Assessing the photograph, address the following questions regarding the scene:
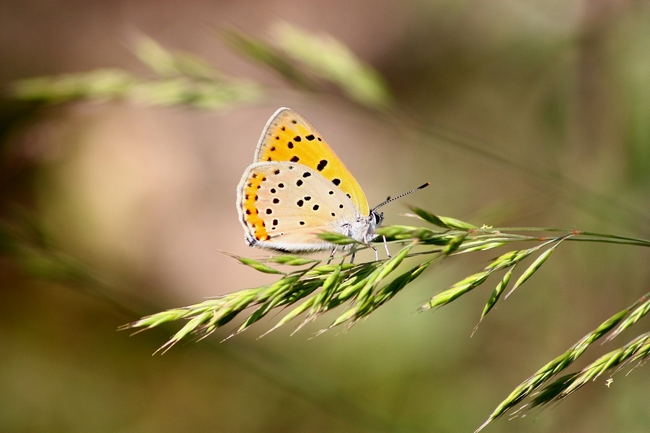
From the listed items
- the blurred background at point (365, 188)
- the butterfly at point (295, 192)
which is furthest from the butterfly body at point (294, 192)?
the blurred background at point (365, 188)

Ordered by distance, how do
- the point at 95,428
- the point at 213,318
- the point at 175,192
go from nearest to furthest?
the point at 213,318 → the point at 95,428 → the point at 175,192

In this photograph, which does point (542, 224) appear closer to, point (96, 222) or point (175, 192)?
point (175, 192)

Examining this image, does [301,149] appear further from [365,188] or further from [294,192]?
[365,188]

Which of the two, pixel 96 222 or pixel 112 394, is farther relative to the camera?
pixel 96 222

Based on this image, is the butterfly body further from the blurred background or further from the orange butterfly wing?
the blurred background

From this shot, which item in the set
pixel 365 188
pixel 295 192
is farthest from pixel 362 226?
pixel 365 188

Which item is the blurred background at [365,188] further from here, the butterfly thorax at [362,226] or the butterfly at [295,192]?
the butterfly thorax at [362,226]

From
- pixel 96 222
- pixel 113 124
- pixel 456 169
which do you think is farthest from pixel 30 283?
pixel 456 169

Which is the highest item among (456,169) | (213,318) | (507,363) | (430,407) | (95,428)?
(456,169)
